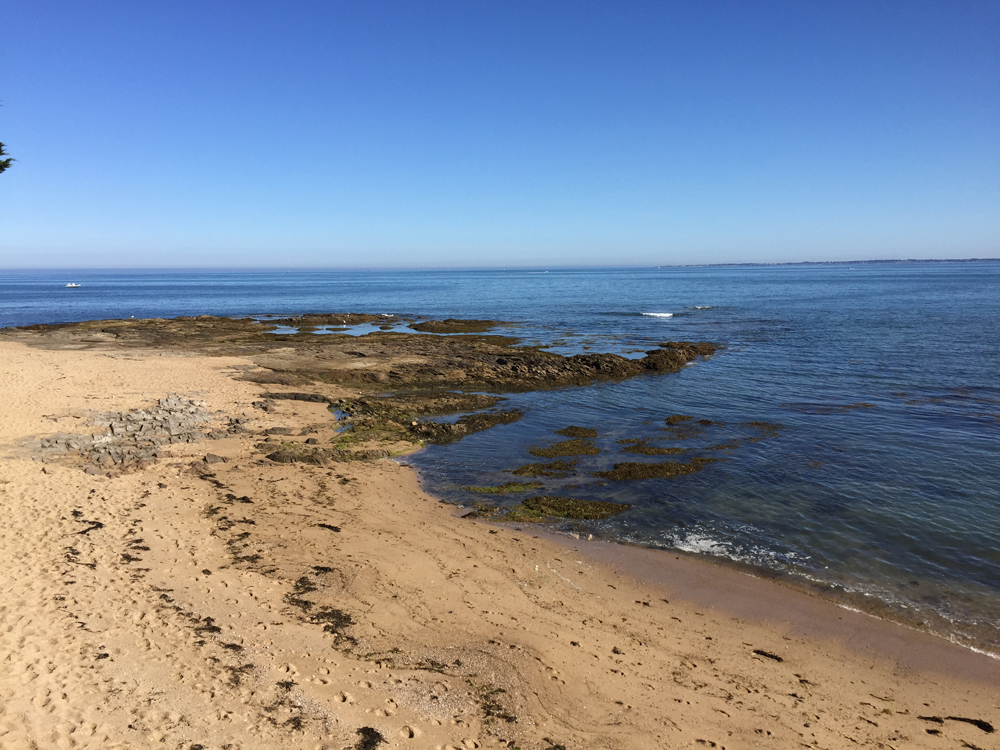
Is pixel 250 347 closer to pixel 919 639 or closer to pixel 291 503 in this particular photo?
pixel 291 503

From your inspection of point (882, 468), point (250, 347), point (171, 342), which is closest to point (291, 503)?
point (882, 468)

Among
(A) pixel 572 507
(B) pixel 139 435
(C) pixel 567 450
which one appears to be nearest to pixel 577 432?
(C) pixel 567 450

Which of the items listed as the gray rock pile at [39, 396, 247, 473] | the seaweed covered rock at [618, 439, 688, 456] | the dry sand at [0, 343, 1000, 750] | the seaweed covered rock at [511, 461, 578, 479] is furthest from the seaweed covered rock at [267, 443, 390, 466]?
the seaweed covered rock at [618, 439, 688, 456]

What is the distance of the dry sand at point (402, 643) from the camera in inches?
239

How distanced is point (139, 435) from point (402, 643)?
1227 centimetres

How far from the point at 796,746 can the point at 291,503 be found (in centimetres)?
1025

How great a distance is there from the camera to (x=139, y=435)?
15.6 metres

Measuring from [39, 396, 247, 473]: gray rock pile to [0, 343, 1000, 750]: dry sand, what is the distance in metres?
1.65

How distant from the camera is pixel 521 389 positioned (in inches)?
966

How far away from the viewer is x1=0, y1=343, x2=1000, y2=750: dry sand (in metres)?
6.07

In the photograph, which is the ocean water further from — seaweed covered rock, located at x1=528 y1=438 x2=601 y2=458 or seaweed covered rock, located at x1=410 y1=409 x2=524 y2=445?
seaweed covered rock, located at x1=410 y1=409 x2=524 y2=445

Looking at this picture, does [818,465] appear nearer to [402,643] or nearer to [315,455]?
[402,643]

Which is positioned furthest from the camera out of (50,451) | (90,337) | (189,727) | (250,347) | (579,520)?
(90,337)

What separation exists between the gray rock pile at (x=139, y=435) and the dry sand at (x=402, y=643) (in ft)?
5.40
